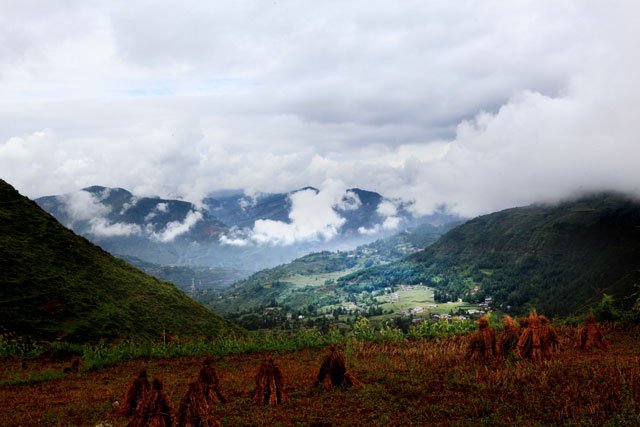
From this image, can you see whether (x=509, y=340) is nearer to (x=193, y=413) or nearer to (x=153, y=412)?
(x=193, y=413)

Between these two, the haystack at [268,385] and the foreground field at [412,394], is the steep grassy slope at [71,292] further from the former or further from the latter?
the haystack at [268,385]

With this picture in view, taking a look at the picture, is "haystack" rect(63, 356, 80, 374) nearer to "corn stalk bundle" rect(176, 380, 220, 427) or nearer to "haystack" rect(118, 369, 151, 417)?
"haystack" rect(118, 369, 151, 417)

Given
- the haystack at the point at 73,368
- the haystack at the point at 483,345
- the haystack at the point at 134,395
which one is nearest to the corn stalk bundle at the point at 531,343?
the haystack at the point at 483,345

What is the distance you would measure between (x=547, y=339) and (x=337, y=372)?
14405mm

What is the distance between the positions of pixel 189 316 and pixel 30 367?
42896mm

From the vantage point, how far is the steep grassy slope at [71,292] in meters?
51.8

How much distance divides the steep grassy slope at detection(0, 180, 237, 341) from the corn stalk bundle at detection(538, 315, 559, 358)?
4918 centimetres

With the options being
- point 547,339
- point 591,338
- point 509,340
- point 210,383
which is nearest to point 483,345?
point 509,340

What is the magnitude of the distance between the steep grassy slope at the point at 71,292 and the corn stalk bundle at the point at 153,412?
133 feet

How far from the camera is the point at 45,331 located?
49125 millimetres

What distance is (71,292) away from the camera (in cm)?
5934

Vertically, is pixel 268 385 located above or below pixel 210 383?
below

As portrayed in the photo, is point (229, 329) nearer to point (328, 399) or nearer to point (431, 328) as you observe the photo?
point (431, 328)

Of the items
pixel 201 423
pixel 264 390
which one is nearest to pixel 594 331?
pixel 264 390
